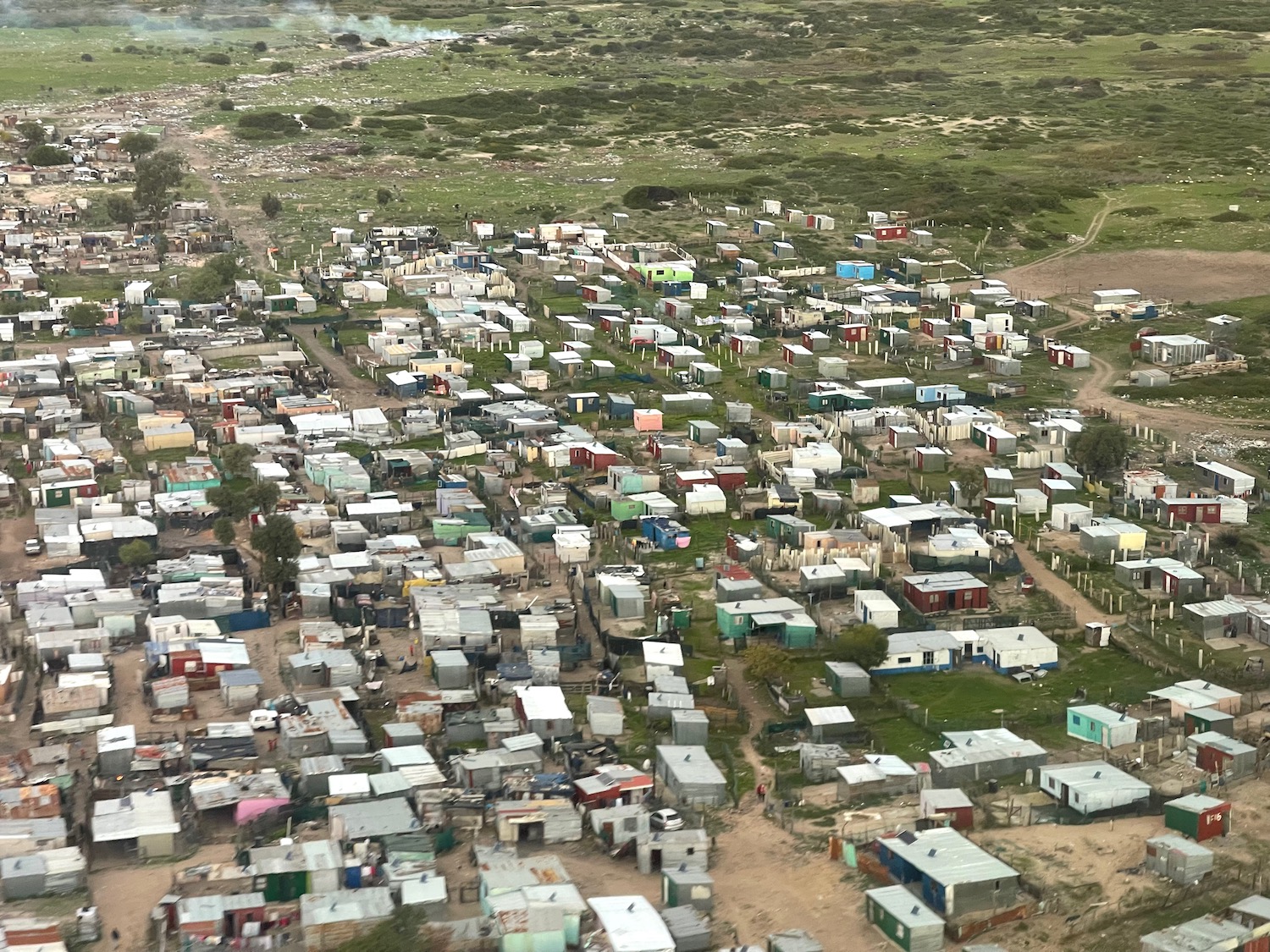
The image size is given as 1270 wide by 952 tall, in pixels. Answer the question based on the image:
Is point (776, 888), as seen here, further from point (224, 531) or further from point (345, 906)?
point (224, 531)

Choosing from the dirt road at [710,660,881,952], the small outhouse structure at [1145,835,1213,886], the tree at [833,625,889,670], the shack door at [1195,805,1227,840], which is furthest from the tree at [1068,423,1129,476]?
the dirt road at [710,660,881,952]

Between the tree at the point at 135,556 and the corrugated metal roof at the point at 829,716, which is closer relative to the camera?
the corrugated metal roof at the point at 829,716

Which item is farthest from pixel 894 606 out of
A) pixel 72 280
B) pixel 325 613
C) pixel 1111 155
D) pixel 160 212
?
pixel 1111 155

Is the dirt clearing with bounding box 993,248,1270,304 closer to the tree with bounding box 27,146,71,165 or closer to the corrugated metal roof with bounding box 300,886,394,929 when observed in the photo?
the tree with bounding box 27,146,71,165

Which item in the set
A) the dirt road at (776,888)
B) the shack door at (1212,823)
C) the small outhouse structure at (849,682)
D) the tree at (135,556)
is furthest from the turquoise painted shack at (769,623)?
the tree at (135,556)

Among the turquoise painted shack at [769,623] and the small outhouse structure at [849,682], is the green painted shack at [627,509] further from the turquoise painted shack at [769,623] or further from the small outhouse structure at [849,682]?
the small outhouse structure at [849,682]

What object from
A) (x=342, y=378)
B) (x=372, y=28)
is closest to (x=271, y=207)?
(x=342, y=378)

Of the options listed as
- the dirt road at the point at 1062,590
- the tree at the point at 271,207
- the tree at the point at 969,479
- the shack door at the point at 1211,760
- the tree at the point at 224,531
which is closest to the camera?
the shack door at the point at 1211,760
